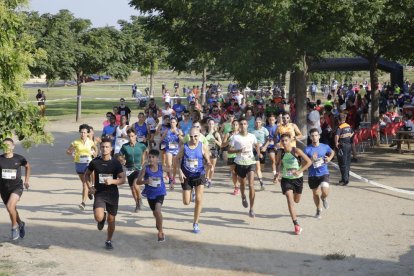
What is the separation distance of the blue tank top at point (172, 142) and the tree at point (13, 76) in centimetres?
645

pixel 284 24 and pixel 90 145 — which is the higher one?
pixel 284 24

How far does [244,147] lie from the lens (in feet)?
41.2

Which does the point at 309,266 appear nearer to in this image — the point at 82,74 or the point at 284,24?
the point at 284,24

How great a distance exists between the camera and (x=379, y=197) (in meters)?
13.9

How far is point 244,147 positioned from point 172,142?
302 cm

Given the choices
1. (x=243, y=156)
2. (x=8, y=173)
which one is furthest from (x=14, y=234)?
(x=243, y=156)

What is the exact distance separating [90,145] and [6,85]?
187 inches

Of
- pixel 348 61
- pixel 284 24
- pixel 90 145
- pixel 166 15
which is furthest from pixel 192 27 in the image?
pixel 348 61

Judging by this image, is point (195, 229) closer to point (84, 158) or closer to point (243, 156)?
point (243, 156)

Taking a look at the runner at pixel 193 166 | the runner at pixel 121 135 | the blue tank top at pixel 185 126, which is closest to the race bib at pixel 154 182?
the runner at pixel 193 166

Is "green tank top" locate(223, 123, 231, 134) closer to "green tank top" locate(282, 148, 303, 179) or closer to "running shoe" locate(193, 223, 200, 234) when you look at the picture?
"green tank top" locate(282, 148, 303, 179)

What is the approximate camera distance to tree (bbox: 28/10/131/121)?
103ft

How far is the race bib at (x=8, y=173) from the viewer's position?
10391 millimetres

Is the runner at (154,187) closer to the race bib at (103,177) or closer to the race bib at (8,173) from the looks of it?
the race bib at (103,177)
